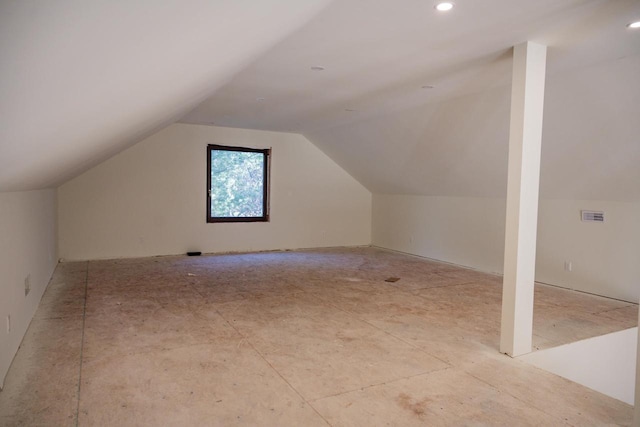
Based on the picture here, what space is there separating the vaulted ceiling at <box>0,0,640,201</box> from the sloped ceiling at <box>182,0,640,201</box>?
0.06ft

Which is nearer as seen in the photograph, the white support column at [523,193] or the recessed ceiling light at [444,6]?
the recessed ceiling light at [444,6]

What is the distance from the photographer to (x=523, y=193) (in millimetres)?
2975

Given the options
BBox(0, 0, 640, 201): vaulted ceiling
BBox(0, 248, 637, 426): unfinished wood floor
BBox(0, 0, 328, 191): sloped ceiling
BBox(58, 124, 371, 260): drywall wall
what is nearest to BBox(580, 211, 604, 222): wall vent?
BBox(0, 0, 640, 201): vaulted ceiling

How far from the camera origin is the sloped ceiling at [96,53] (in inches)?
32.9

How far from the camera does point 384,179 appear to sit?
7895mm

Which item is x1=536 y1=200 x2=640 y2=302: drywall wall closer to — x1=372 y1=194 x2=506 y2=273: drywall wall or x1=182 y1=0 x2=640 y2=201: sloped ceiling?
x1=182 y1=0 x2=640 y2=201: sloped ceiling

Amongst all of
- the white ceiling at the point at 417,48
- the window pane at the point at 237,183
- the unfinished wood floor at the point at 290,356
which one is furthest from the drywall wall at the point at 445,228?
the window pane at the point at 237,183

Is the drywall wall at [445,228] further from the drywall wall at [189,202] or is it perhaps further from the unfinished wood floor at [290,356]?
the unfinished wood floor at [290,356]

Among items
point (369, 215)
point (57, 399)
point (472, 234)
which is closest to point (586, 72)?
point (472, 234)

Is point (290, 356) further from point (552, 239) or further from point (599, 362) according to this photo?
point (552, 239)

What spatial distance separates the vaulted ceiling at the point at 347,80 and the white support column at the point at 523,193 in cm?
24

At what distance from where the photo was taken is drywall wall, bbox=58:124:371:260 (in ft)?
21.9

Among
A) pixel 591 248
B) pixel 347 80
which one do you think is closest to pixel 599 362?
pixel 591 248

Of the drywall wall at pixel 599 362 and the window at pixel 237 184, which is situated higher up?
the window at pixel 237 184
